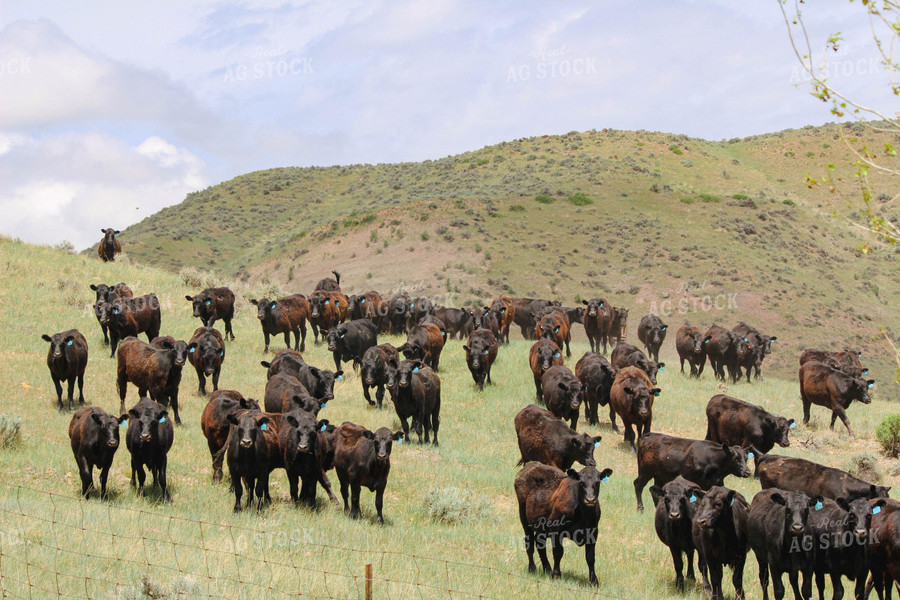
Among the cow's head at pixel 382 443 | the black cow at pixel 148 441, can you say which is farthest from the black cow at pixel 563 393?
the black cow at pixel 148 441

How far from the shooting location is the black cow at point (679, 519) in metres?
9.95

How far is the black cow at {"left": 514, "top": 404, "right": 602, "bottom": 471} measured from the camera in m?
12.6

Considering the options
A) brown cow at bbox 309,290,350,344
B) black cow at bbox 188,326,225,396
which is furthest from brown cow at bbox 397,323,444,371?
brown cow at bbox 309,290,350,344

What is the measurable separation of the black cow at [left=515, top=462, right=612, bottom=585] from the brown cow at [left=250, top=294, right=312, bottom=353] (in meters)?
13.9

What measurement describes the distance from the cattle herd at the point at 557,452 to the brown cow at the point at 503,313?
7.15 m

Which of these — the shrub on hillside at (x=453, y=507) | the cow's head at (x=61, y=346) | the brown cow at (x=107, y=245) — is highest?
the brown cow at (x=107, y=245)

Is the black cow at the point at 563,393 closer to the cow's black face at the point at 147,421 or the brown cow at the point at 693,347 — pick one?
the cow's black face at the point at 147,421

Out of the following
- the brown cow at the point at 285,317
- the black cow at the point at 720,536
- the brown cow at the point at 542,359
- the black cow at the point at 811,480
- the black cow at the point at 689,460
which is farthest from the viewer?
→ the brown cow at the point at 285,317

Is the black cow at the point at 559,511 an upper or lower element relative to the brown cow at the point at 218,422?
lower

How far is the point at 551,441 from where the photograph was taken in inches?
511

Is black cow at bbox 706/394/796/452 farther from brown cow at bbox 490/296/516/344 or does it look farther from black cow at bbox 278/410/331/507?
brown cow at bbox 490/296/516/344

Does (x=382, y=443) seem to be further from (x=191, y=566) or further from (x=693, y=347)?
(x=693, y=347)

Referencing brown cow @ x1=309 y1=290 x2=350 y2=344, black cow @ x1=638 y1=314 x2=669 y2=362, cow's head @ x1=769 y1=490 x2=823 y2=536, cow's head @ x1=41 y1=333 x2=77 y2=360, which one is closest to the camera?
cow's head @ x1=769 y1=490 x2=823 y2=536

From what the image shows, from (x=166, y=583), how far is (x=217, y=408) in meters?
5.52
